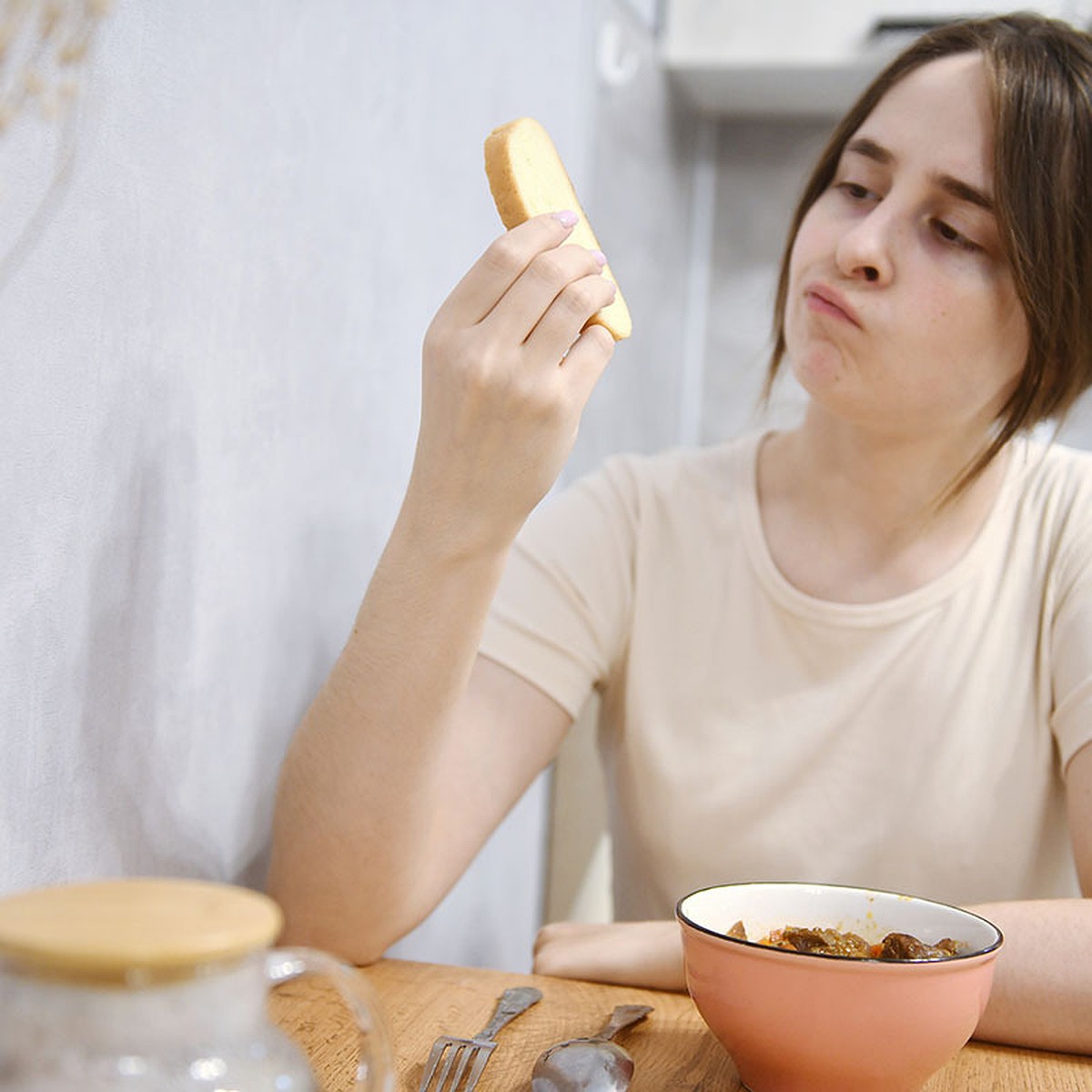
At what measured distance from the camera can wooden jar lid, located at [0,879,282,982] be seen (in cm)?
37

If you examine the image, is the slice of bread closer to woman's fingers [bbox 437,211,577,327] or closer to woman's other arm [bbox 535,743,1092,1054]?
woman's fingers [bbox 437,211,577,327]

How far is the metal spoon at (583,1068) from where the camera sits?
0.68 meters

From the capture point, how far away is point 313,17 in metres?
0.96

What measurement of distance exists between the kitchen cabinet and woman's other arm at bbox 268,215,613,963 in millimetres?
1534

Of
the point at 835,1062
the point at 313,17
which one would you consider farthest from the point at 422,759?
the point at 313,17

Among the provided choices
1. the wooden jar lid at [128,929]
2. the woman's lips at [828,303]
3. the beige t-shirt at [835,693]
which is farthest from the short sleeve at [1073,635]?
the wooden jar lid at [128,929]

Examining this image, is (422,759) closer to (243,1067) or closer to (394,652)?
(394,652)

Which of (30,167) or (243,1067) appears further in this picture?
(30,167)

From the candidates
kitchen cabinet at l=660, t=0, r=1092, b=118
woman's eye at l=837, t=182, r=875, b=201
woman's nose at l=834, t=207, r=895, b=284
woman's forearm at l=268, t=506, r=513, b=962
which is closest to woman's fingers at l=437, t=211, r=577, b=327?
woman's forearm at l=268, t=506, r=513, b=962

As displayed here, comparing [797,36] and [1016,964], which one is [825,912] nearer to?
[1016,964]

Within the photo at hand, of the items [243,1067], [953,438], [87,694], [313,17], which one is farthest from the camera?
[953,438]

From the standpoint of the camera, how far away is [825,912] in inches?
31.0

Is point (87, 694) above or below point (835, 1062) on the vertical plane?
above

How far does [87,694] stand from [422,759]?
25 cm
